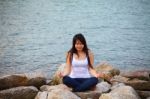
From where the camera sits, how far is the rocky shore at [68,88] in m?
9.66

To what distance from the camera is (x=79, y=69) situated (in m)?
11.0

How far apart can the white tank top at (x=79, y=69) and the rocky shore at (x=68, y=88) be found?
0.47 metres

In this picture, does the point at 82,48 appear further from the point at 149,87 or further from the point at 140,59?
the point at 140,59

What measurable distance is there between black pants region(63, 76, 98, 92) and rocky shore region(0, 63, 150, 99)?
6.3 inches

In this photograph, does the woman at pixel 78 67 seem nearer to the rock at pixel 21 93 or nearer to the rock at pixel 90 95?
the rock at pixel 90 95

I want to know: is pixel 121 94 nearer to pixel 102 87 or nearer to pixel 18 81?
pixel 102 87

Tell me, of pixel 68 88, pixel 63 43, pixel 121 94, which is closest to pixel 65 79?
pixel 68 88

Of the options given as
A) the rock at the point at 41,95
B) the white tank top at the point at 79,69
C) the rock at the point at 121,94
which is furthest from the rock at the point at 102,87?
the rock at the point at 41,95

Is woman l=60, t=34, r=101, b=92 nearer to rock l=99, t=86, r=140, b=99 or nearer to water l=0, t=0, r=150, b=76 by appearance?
rock l=99, t=86, r=140, b=99

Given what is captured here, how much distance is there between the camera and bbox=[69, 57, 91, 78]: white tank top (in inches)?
429

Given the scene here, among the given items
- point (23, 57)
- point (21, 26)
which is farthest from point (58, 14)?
point (23, 57)

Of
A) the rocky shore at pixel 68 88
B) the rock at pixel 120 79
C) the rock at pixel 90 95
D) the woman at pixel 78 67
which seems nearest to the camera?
the rocky shore at pixel 68 88

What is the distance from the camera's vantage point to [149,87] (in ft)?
36.9

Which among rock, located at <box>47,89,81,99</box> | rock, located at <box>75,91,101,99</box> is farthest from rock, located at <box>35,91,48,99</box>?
rock, located at <box>75,91,101,99</box>
